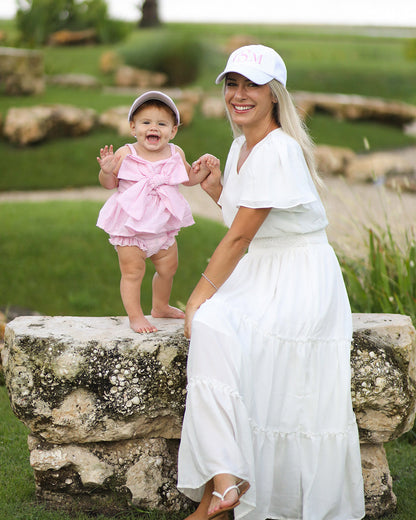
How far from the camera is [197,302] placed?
2773mm

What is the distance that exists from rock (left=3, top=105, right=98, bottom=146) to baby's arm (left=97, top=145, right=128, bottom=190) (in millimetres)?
7323

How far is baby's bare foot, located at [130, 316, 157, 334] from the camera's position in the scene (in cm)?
304

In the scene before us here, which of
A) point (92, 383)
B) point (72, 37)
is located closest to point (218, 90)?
point (72, 37)

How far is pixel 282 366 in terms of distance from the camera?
276 centimetres

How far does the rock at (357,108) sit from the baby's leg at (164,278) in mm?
10495

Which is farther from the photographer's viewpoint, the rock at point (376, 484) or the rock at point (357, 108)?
the rock at point (357, 108)

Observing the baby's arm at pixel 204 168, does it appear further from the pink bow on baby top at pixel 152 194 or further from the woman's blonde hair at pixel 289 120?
the woman's blonde hair at pixel 289 120

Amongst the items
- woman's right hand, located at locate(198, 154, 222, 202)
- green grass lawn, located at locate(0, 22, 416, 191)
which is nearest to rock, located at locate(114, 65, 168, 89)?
green grass lawn, located at locate(0, 22, 416, 191)

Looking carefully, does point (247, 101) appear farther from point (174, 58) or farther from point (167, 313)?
point (174, 58)

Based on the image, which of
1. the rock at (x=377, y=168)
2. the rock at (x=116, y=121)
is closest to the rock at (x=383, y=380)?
the rock at (x=377, y=168)

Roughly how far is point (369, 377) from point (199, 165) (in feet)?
3.69

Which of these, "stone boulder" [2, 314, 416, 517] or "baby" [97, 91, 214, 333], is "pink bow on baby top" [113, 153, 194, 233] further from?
"stone boulder" [2, 314, 416, 517]

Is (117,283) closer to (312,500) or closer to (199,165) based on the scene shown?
(199,165)

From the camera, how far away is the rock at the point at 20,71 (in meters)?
11.5
